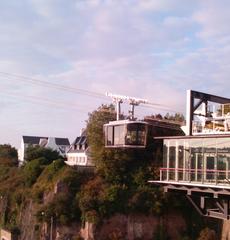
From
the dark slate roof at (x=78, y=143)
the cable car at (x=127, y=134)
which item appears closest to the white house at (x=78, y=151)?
the dark slate roof at (x=78, y=143)

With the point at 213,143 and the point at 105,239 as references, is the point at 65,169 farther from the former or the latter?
the point at 213,143

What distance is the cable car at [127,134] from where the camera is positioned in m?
31.9

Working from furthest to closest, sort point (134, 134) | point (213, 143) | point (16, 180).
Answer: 1. point (16, 180)
2. point (134, 134)
3. point (213, 143)

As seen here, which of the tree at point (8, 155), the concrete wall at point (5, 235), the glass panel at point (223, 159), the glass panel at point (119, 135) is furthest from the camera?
the tree at point (8, 155)

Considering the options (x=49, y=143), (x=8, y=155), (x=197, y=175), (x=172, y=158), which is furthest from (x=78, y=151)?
(x=197, y=175)

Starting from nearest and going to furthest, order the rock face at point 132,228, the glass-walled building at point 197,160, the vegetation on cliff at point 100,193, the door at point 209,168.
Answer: the glass-walled building at point 197,160 → the door at point 209,168 → the rock face at point 132,228 → the vegetation on cliff at point 100,193

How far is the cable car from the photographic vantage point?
31922 mm

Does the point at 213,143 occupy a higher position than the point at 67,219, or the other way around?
the point at 213,143

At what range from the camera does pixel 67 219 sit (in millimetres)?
34281

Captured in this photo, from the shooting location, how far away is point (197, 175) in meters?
26.4

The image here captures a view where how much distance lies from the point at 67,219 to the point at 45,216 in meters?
1.75

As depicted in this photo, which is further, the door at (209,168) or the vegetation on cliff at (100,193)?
the vegetation on cliff at (100,193)

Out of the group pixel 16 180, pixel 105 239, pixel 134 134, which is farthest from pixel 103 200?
pixel 16 180

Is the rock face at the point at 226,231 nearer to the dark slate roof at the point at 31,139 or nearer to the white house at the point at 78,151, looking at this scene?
the white house at the point at 78,151
